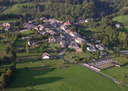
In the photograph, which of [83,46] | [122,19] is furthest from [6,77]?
[122,19]

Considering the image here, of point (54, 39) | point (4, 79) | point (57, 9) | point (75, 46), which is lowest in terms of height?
point (4, 79)

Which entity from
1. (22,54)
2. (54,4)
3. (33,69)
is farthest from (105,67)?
(54,4)

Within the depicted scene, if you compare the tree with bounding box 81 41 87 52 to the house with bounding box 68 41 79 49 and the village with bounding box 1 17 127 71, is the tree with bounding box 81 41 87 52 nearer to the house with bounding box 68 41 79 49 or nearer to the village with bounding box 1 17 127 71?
the village with bounding box 1 17 127 71

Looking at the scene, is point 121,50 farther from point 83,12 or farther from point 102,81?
point 83,12

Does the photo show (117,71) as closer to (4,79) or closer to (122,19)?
(4,79)

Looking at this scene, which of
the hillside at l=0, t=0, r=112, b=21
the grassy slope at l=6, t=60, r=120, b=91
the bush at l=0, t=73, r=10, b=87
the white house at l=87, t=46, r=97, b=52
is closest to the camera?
the bush at l=0, t=73, r=10, b=87

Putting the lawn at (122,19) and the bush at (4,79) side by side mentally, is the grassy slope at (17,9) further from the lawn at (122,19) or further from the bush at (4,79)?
the bush at (4,79)

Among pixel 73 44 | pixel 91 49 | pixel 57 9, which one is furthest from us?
pixel 57 9

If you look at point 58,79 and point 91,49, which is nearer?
point 58,79

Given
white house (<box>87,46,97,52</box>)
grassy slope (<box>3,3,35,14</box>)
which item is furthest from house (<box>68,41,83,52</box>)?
grassy slope (<box>3,3,35,14</box>)

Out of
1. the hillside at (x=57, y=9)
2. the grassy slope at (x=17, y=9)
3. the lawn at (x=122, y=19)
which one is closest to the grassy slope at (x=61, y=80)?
the lawn at (x=122, y=19)
